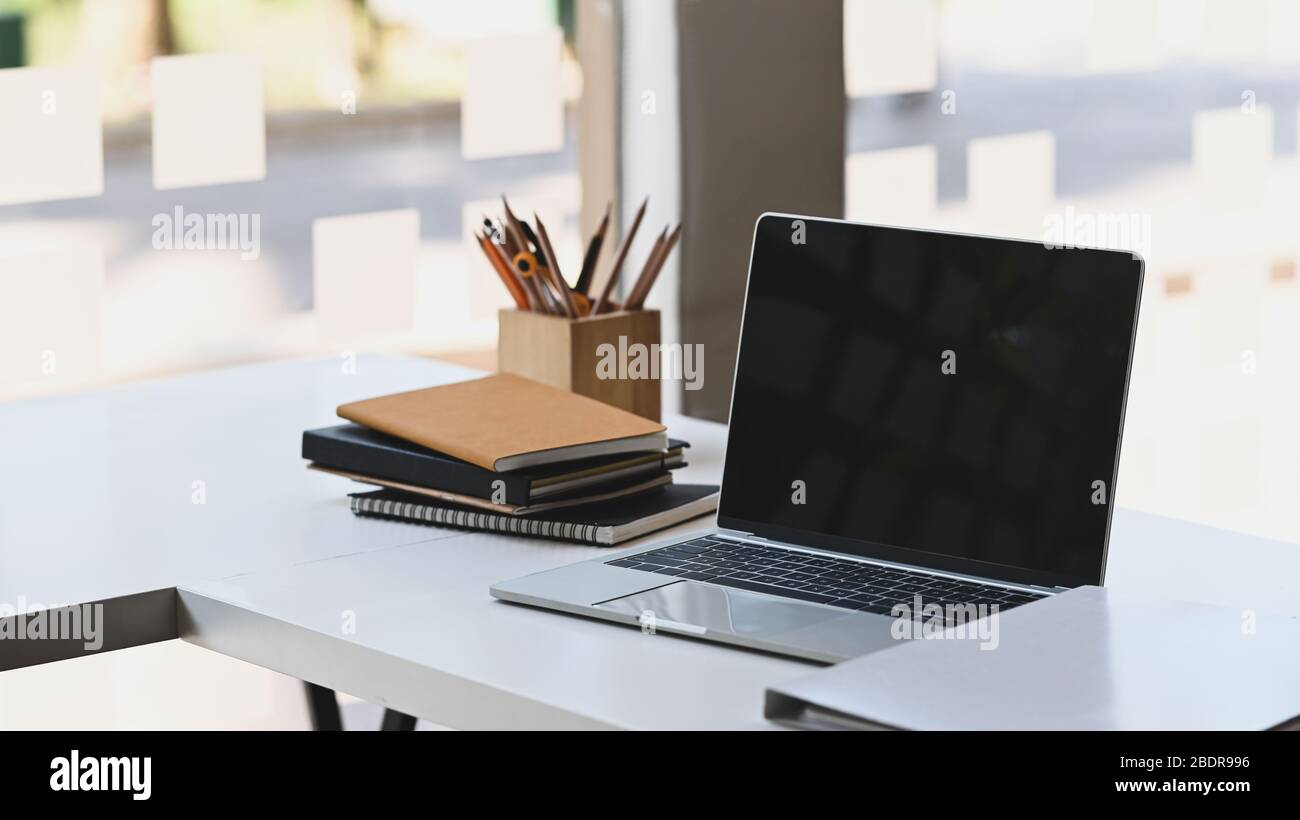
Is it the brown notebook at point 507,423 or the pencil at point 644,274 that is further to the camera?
the pencil at point 644,274

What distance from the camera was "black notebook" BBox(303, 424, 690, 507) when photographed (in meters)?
1.27

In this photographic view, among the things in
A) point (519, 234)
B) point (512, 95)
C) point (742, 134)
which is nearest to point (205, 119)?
point (512, 95)

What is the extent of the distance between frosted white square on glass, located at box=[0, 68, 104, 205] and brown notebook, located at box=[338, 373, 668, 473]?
123 centimetres

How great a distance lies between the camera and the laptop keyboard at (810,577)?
104 cm

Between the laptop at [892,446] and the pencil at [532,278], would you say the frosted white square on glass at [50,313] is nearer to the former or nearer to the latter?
the pencil at [532,278]

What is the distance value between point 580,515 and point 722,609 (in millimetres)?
269

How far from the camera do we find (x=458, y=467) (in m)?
1.28

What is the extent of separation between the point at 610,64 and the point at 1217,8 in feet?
7.90

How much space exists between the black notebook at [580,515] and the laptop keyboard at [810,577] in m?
0.07

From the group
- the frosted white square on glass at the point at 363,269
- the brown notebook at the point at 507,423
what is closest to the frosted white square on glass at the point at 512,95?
the frosted white square on glass at the point at 363,269

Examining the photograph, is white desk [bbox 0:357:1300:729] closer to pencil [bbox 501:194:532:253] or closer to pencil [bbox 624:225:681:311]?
pencil [bbox 624:225:681:311]

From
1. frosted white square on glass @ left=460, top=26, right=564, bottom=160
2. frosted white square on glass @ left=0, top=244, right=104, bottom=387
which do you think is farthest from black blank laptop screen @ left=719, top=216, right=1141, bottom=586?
frosted white square on glass @ left=460, top=26, right=564, bottom=160

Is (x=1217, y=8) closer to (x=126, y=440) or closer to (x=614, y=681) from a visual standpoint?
(x=126, y=440)
